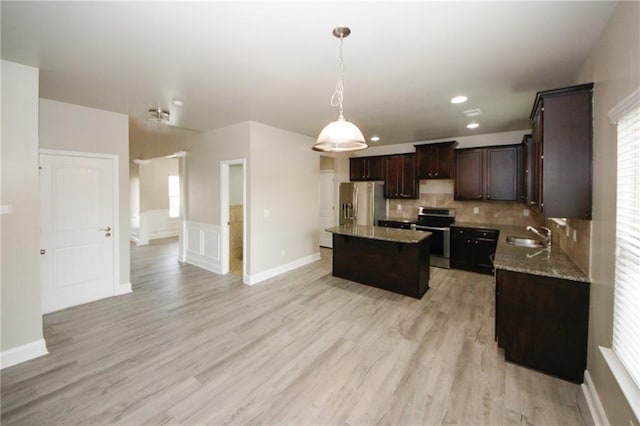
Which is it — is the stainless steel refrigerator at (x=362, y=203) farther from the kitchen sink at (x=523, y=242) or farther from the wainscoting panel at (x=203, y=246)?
the wainscoting panel at (x=203, y=246)

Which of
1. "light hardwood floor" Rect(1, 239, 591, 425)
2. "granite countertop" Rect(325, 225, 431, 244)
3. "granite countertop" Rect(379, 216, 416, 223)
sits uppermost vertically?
"granite countertop" Rect(379, 216, 416, 223)

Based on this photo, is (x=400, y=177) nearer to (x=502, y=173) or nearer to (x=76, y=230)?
(x=502, y=173)

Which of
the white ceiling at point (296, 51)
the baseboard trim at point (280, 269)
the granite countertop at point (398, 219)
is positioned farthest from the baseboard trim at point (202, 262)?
the granite countertop at point (398, 219)

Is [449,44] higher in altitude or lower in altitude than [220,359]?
higher

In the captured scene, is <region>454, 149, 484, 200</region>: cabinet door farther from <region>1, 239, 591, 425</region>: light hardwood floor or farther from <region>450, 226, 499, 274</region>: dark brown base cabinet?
<region>1, 239, 591, 425</region>: light hardwood floor

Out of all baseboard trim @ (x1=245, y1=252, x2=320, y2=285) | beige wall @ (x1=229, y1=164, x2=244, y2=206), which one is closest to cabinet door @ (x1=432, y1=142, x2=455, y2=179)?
baseboard trim @ (x1=245, y1=252, x2=320, y2=285)

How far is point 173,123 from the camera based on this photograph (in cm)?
449

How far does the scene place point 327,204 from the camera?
289 inches

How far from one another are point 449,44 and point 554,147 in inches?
47.2

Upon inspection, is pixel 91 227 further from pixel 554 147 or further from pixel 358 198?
pixel 554 147

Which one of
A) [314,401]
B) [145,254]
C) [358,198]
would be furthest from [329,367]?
[145,254]

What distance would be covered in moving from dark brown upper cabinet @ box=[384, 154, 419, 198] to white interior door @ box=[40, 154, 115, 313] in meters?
5.20

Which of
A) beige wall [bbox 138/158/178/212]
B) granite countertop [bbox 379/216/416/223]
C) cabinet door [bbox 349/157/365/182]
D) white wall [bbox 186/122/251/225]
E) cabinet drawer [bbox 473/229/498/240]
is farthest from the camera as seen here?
beige wall [bbox 138/158/178/212]

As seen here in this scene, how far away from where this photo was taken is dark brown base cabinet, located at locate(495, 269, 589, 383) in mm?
2078
